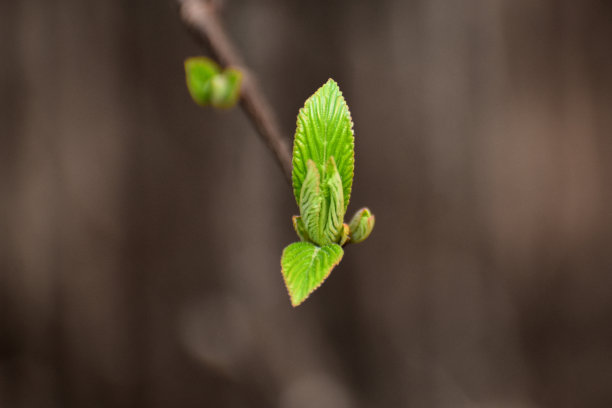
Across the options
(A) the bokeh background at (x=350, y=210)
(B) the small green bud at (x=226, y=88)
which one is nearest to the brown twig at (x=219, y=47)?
(B) the small green bud at (x=226, y=88)

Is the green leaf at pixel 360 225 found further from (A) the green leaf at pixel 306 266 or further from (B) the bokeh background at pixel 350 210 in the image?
(B) the bokeh background at pixel 350 210

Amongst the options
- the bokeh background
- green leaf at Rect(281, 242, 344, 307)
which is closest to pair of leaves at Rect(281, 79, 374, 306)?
green leaf at Rect(281, 242, 344, 307)

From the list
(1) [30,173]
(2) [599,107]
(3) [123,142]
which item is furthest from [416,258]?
(1) [30,173]

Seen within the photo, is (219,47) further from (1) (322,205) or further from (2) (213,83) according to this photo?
(1) (322,205)

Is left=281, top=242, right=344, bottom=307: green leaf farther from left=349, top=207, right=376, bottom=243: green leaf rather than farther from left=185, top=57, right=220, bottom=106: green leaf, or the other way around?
left=185, top=57, right=220, bottom=106: green leaf

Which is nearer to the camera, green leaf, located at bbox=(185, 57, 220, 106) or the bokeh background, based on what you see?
green leaf, located at bbox=(185, 57, 220, 106)
